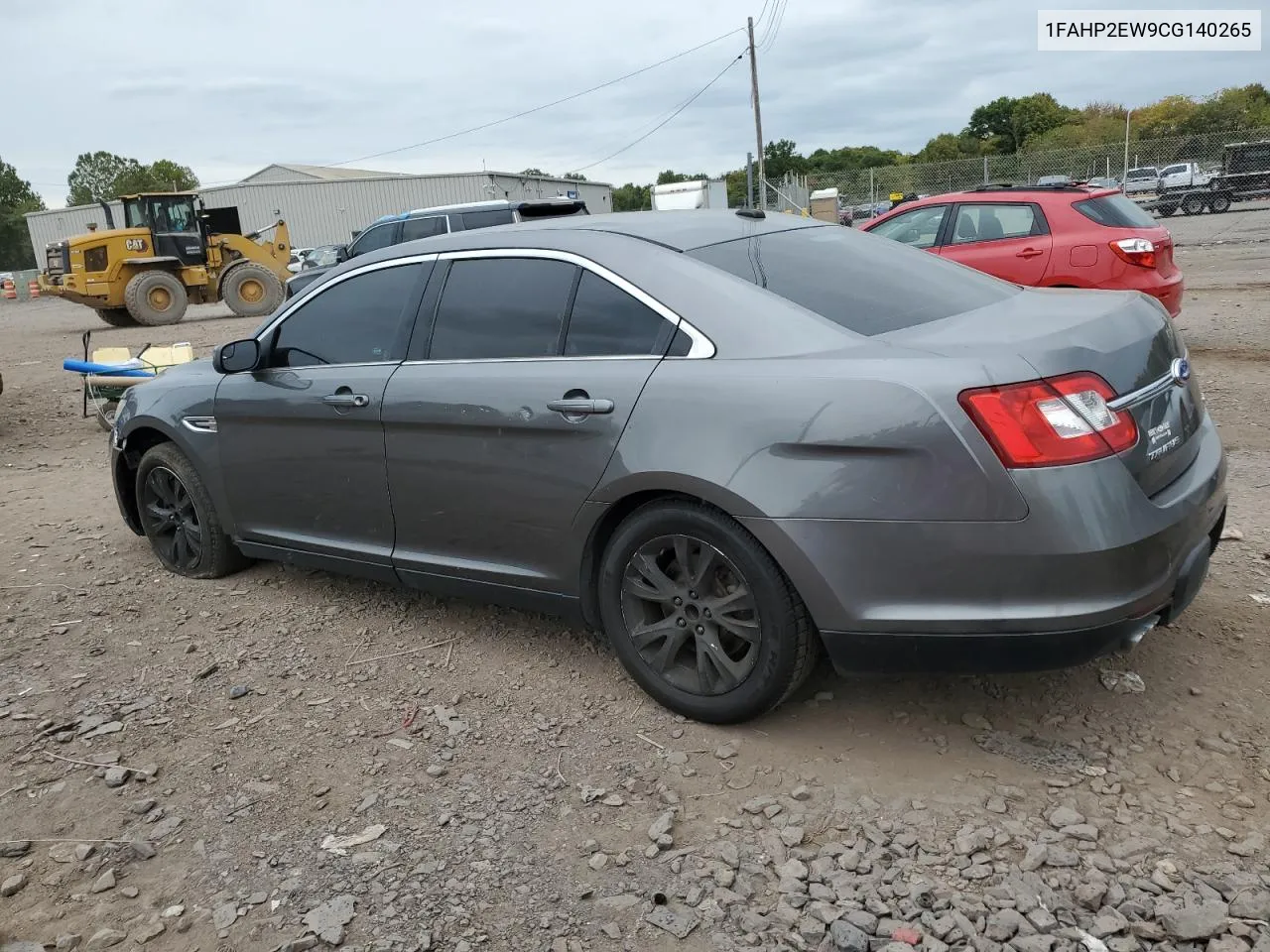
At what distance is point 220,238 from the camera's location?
887 inches

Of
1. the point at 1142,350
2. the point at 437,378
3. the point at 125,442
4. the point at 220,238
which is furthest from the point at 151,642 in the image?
the point at 220,238

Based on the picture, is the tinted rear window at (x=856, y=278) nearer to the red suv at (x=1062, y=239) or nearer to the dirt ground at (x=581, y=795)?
the dirt ground at (x=581, y=795)

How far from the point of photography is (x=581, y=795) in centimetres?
283

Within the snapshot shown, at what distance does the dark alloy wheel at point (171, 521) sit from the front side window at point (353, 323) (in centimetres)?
100

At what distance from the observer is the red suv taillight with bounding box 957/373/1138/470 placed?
243 centimetres

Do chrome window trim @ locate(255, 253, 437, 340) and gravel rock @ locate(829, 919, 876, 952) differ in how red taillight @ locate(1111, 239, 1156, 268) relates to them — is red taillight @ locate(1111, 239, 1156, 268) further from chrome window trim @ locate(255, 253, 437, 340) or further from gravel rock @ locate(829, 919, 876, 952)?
gravel rock @ locate(829, 919, 876, 952)

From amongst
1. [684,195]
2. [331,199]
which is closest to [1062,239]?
[684,195]

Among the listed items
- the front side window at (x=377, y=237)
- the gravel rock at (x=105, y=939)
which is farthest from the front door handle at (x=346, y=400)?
the front side window at (x=377, y=237)

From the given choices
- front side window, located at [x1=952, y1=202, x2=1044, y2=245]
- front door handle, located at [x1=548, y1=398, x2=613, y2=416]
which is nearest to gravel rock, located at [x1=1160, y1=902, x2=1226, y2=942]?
front door handle, located at [x1=548, y1=398, x2=613, y2=416]

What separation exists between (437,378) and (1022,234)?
6678 millimetres

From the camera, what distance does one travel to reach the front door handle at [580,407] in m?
3.04

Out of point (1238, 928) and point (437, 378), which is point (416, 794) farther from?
point (1238, 928)

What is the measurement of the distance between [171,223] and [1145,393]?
913 inches

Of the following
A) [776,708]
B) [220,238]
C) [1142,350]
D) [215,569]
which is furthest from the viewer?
[220,238]
